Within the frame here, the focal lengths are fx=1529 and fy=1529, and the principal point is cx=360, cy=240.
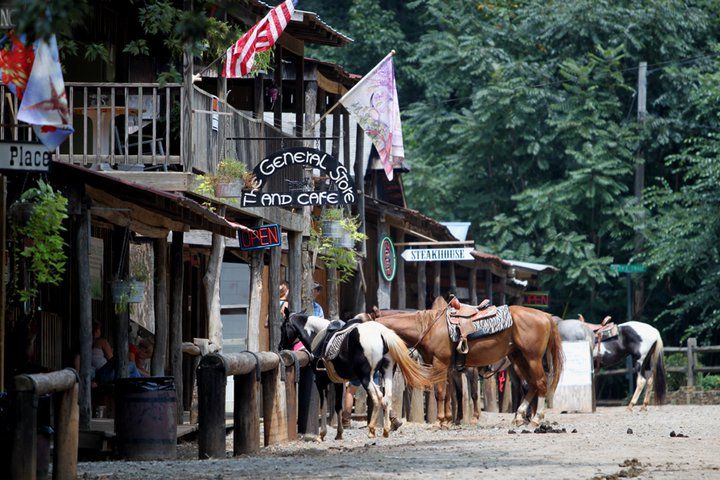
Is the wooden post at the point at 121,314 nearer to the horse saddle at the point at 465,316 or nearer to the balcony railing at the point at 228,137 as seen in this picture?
the balcony railing at the point at 228,137

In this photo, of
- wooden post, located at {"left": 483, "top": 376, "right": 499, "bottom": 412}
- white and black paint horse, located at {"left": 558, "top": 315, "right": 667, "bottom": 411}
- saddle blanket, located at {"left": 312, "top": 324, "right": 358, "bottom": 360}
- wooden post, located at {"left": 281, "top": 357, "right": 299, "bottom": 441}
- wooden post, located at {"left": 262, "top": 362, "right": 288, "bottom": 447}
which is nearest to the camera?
wooden post, located at {"left": 262, "top": 362, "right": 288, "bottom": 447}

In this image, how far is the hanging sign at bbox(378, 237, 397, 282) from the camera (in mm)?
31438

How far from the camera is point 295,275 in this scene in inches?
941

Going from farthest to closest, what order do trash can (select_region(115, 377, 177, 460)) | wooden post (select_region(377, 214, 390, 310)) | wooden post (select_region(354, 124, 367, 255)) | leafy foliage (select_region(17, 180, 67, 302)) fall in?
wooden post (select_region(377, 214, 390, 310)) < wooden post (select_region(354, 124, 367, 255)) < leafy foliage (select_region(17, 180, 67, 302)) < trash can (select_region(115, 377, 177, 460))

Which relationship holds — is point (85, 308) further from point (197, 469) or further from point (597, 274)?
point (597, 274)

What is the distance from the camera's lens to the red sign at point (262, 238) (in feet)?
70.6

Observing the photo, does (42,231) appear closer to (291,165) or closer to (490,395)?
(291,165)

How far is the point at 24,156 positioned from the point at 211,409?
11.0ft

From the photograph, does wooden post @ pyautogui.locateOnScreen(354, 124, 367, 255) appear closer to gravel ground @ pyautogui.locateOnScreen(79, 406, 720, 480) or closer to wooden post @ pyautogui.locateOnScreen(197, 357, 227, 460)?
gravel ground @ pyautogui.locateOnScreen(79, 406, 720, 480)

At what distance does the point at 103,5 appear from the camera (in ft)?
69.4

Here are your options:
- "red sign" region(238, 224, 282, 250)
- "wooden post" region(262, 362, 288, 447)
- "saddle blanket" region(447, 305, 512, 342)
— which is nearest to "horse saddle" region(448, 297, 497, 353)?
"saddle blanket" region(447, 305, 512, 342)

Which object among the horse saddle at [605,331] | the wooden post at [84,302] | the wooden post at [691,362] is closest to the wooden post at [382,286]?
the horse saddle at [605,331]

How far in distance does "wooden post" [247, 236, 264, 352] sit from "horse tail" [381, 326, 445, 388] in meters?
2.84

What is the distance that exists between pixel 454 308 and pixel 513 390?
29.1 ft
